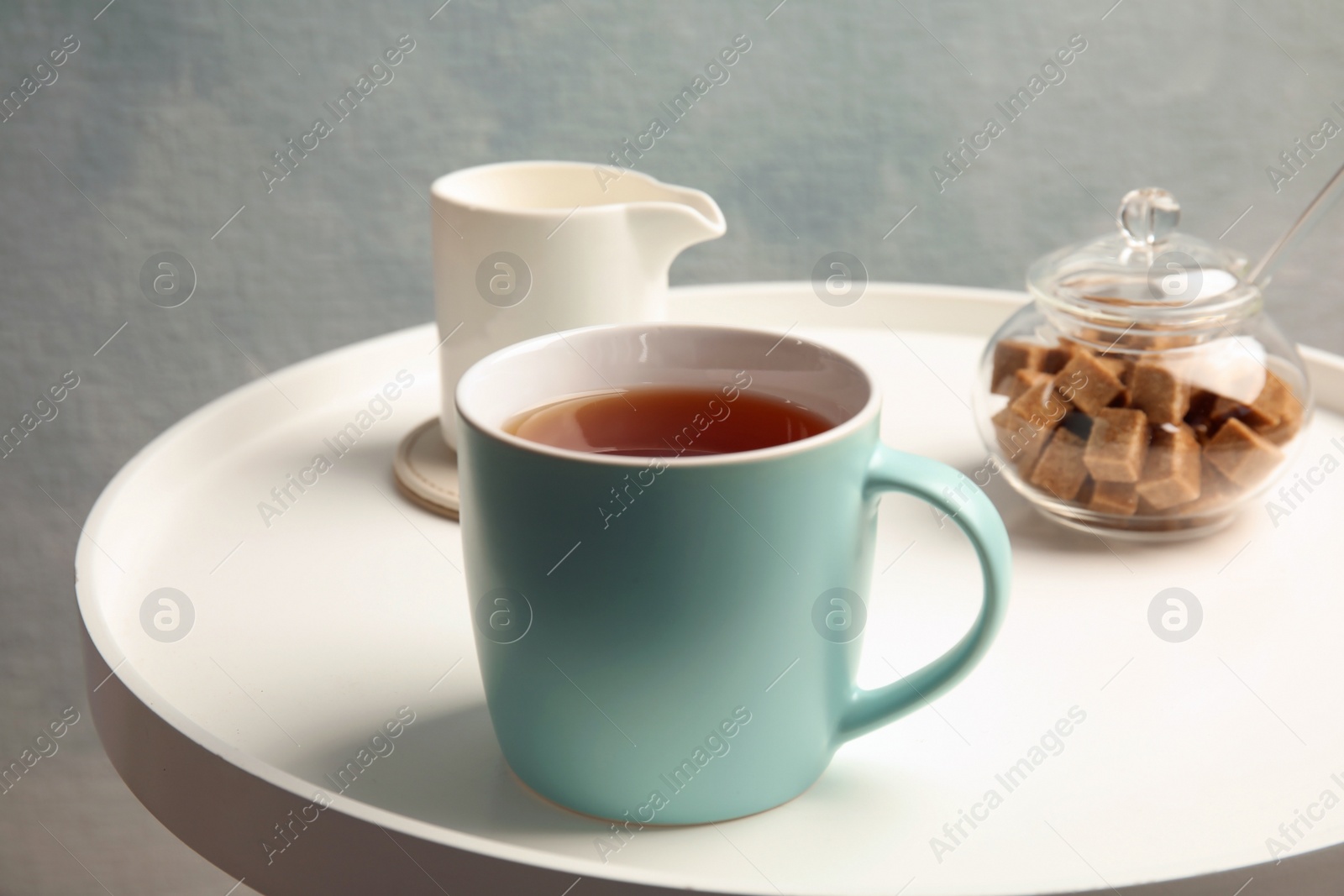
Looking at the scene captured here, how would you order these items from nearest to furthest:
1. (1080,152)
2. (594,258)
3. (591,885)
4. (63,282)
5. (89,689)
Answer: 1. (591,885)
2. (89,689)
3. (594,258)
4. (63,282)
5. (1080,152)

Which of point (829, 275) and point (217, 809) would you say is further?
point (829, 275)

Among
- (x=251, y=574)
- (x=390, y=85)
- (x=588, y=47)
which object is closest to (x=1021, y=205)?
(x=588, y=47)

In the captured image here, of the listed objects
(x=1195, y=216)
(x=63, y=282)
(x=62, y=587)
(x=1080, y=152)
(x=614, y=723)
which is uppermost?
(x=614, y=723)

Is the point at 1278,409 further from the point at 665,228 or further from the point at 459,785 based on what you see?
the point at 459,785

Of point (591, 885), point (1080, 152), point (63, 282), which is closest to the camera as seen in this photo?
point (591, 885)

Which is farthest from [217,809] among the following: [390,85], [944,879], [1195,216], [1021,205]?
[1195,216]

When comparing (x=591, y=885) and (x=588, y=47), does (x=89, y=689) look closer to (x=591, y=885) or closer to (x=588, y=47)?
(x=591, y=885)

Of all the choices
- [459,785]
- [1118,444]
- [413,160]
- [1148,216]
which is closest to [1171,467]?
[1118,444]

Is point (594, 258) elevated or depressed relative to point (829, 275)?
elevated
